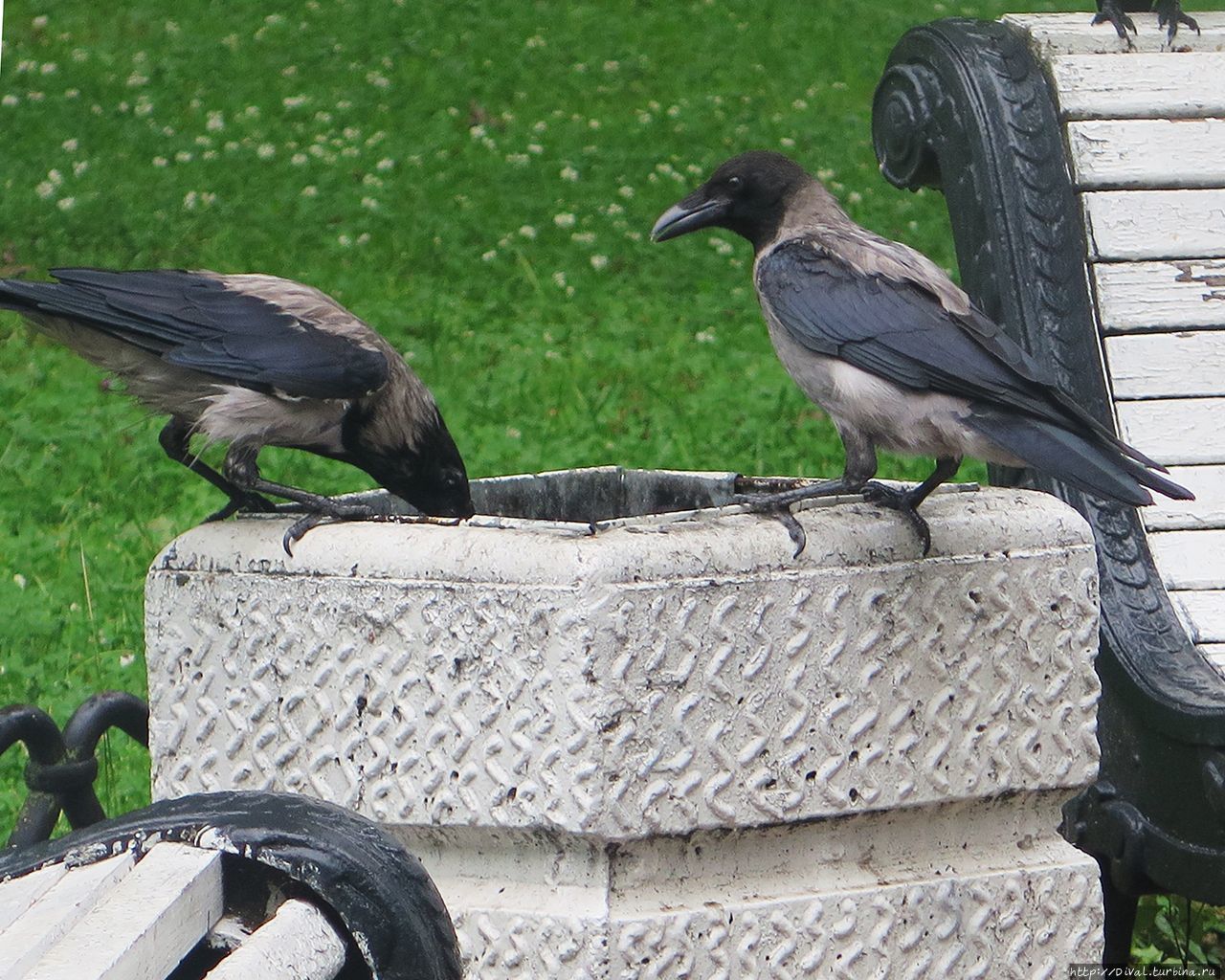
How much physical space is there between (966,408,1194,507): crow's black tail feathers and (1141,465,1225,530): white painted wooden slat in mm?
740

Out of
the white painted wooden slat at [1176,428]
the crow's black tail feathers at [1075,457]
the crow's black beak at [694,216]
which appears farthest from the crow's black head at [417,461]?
the white painted wooden slat at [1176,428]

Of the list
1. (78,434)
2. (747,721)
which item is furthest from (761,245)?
(78,434)

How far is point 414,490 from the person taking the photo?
373 cm

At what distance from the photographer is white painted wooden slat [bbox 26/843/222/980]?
1579 mm

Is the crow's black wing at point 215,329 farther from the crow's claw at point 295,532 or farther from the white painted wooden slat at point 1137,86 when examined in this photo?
the white painted wooden slat at point 1137,86

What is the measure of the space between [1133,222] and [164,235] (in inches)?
252

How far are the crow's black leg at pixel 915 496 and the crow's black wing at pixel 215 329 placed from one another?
102cm

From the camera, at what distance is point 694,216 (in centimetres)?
369

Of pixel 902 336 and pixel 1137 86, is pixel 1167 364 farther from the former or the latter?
pixel 902 336

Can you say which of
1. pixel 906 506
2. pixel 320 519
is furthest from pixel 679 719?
pixel 320 519

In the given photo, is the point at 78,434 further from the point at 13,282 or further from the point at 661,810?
the point at 661,810

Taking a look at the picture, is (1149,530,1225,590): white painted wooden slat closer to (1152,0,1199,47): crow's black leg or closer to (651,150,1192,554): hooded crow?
(651,150,1192,554): hooded crow

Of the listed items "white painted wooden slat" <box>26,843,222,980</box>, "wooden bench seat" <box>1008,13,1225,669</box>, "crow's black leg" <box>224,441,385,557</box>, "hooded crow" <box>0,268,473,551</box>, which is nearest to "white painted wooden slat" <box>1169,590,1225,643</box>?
"wooden bench seat" <box>1008,13,1225,669</box>

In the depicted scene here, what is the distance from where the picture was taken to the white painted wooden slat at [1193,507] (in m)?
3.64
